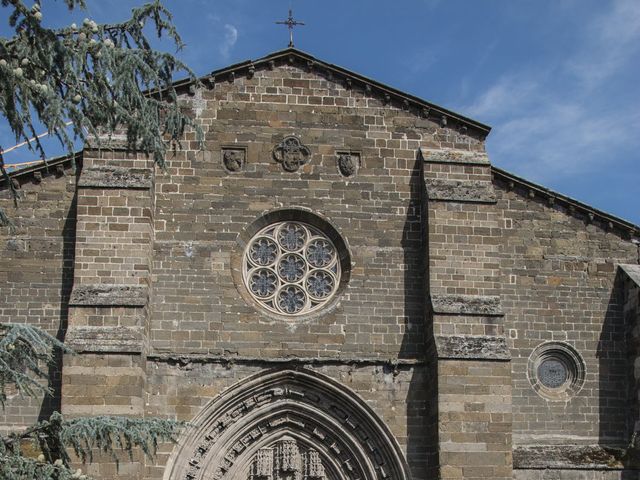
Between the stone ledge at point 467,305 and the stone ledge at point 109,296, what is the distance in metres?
4.33

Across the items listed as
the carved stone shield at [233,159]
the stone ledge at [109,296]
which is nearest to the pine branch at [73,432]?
the stone ledge at [109,296]

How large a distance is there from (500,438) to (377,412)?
1.85m

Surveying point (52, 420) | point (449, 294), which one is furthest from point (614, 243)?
point (52, 420)

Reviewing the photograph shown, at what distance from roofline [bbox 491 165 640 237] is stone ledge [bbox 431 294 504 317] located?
82.1 inches

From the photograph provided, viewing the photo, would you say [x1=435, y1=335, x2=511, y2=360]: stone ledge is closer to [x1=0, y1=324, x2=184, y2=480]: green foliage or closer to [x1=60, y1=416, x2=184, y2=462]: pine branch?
[x1=0, y1=324, x2=184, y2=480]: green foliage

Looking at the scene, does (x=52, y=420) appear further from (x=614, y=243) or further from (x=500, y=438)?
(x=614, y=243)

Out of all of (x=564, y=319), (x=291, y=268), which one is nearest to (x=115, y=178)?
(x=291, y=268)

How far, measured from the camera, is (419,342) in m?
16.6

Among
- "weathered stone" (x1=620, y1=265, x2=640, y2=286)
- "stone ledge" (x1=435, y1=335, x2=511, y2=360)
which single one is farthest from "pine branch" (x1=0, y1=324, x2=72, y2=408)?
"weathered stone" (x1=620, y1=265, x2=640, y2=286)

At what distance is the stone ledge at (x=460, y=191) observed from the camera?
1675 cm

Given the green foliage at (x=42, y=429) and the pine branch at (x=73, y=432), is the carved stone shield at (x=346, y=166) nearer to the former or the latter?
the green foliage at (x=42, y=429)

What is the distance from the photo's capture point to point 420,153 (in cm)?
1725

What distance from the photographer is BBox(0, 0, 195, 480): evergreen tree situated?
331 inches

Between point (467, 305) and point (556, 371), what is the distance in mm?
2035
